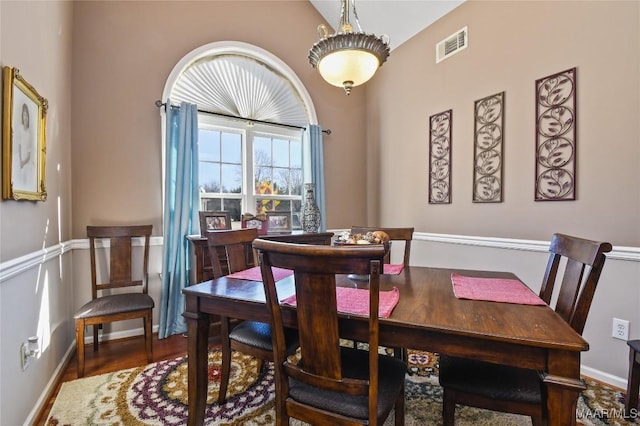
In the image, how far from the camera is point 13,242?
1.48 meters

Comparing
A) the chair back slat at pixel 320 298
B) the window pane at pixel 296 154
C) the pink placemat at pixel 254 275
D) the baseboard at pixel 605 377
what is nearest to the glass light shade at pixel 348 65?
the pink placemat at pixel 254 275

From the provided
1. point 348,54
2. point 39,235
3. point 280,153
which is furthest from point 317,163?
point 39,235

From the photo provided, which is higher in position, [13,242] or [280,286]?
[13,242]

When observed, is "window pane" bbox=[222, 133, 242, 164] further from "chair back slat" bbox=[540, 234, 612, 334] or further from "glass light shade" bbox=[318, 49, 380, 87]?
"chair back slat" bbox=[540, 234, 612, 334]

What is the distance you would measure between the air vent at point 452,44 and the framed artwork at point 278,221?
220 cm

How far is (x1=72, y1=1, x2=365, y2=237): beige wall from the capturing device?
8.54ft

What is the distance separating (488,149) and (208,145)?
2.61 meters

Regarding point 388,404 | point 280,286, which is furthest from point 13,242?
point 388,404

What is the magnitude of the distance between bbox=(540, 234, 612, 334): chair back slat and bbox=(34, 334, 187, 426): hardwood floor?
245 cm

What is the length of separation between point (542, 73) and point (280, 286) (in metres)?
2.43

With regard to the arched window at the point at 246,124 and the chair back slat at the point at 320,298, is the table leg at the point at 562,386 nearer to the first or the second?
the chair back slat at the point at 320,298

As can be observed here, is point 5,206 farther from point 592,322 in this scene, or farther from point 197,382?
point 592,322

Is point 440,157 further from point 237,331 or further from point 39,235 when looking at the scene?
point 39,235

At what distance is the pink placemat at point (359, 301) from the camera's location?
1125 millimetres
